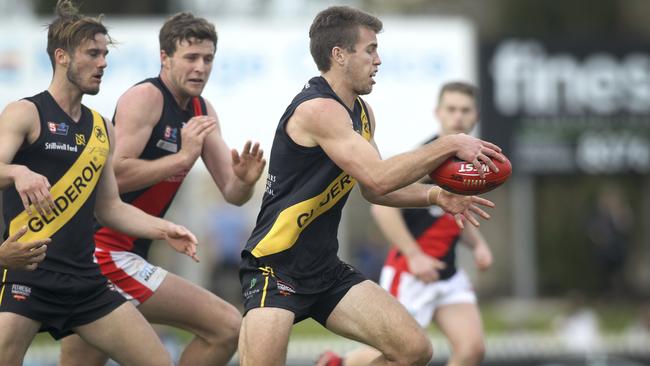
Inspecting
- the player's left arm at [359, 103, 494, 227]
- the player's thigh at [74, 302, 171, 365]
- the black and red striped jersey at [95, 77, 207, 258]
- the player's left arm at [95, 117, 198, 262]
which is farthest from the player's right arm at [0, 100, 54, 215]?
the player's left arm at [359, 103, 494, 227]

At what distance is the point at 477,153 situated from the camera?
6527mm

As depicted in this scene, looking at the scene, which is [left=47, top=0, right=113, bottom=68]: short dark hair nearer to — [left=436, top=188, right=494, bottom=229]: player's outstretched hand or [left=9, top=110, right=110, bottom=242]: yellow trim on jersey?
[left=9, top=110, right=110, bottom=242]: yellow trim on jersey

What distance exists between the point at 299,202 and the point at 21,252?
5.18ft

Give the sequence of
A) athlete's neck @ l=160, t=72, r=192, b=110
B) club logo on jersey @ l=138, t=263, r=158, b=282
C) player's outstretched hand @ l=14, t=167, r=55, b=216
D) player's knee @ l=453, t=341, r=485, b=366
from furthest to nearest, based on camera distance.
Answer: player's knee @ l=453, t=341, r=485, b=366, athlete's neck @ l=160, t=72, r=192, b=110, club logo on jersey @ l=138, t=263, r=158, b=282, player's outstretched hand @ l=14, t=167, r=55, b=216

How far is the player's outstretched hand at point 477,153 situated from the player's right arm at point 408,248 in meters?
2.59

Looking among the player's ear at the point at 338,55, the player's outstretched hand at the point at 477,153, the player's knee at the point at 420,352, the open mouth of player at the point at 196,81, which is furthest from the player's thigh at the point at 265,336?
the open mouth of player at the point at 196,81

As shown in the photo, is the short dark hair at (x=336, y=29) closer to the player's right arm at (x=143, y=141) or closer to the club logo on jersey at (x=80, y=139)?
the player's right arm at (x=143, y=141)

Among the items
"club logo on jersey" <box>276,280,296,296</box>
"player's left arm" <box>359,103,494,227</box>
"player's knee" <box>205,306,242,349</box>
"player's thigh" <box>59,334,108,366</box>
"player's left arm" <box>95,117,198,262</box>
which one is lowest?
"player's thigh" <box>59,334,108,366</box>

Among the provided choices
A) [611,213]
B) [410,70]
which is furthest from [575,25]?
[410,70]

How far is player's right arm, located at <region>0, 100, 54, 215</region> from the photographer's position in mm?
6516

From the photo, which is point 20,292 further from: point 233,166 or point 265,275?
point 233,166

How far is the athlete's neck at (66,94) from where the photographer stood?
7125 mm

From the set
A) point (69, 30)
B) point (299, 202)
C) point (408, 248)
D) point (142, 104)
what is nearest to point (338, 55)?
point (299, 202)

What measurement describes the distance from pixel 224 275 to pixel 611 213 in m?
6.86
